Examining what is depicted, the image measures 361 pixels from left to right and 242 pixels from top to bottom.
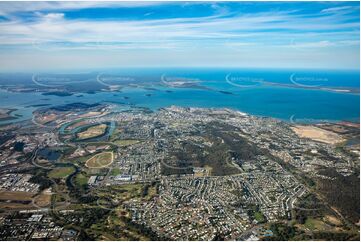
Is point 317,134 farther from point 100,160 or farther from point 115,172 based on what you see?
point 100,160

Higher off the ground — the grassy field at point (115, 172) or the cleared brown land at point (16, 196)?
the grassy field at point (115, 172)

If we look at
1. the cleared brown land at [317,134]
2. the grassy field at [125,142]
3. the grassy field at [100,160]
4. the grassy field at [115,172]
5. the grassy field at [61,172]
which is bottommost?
the grassy field at [61,172]

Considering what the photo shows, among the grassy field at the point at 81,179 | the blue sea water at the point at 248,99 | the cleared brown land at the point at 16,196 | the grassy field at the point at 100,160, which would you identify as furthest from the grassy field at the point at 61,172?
the blue sea water at the point at 248,99

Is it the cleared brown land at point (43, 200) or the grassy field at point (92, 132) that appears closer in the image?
the cleared brown land at point (43, 200)

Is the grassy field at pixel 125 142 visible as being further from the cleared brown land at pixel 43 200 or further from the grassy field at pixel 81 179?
the cleared brown land at pixel 43 200

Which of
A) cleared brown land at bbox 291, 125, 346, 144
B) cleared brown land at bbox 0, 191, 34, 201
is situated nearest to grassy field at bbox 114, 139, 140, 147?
cleared brown land at bbox 0, 191, 34, 201

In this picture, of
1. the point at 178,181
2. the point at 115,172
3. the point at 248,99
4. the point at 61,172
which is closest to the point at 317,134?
the point at 178,181
